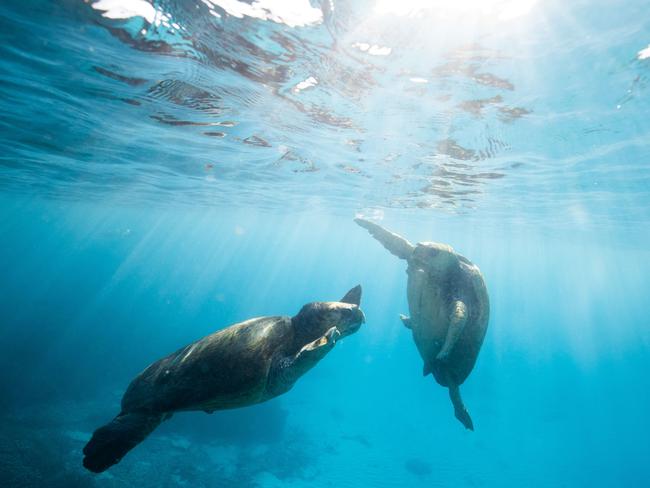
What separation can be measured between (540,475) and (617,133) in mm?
35925

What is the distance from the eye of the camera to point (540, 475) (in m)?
31.5

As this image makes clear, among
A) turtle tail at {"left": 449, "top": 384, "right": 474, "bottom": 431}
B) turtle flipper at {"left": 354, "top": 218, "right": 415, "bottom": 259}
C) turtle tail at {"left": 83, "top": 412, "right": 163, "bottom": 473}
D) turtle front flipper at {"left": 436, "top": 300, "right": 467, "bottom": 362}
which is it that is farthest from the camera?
turtle flipper at {"left": 354, "top": 218, "right": 415, "bottom": 259}

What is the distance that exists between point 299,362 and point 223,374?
107cm

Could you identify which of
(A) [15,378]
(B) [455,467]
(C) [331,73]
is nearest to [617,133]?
(C) [331,73]

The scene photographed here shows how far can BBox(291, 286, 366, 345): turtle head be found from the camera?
441cm

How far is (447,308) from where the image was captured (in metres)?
5.47

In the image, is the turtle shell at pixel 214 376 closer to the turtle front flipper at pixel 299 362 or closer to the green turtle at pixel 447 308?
the turtle front flipper at pixel 299 362

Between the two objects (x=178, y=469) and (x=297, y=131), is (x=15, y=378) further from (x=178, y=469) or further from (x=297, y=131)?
(x=297, y=131)

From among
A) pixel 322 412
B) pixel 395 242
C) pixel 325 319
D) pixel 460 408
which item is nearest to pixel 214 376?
pixel 325 319

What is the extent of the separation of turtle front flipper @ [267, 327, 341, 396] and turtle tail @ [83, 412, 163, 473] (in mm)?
1643

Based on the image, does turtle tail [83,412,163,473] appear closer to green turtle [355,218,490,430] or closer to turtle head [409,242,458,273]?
green turtle [355,218,490,430]

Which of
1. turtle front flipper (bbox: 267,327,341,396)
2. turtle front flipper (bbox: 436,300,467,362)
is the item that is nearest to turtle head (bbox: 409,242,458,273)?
turtle front flipper (bbox: 436,300,467,362)

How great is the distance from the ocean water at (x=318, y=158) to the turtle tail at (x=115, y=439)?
726 centimetres

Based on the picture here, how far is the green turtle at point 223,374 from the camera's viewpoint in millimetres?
3869
